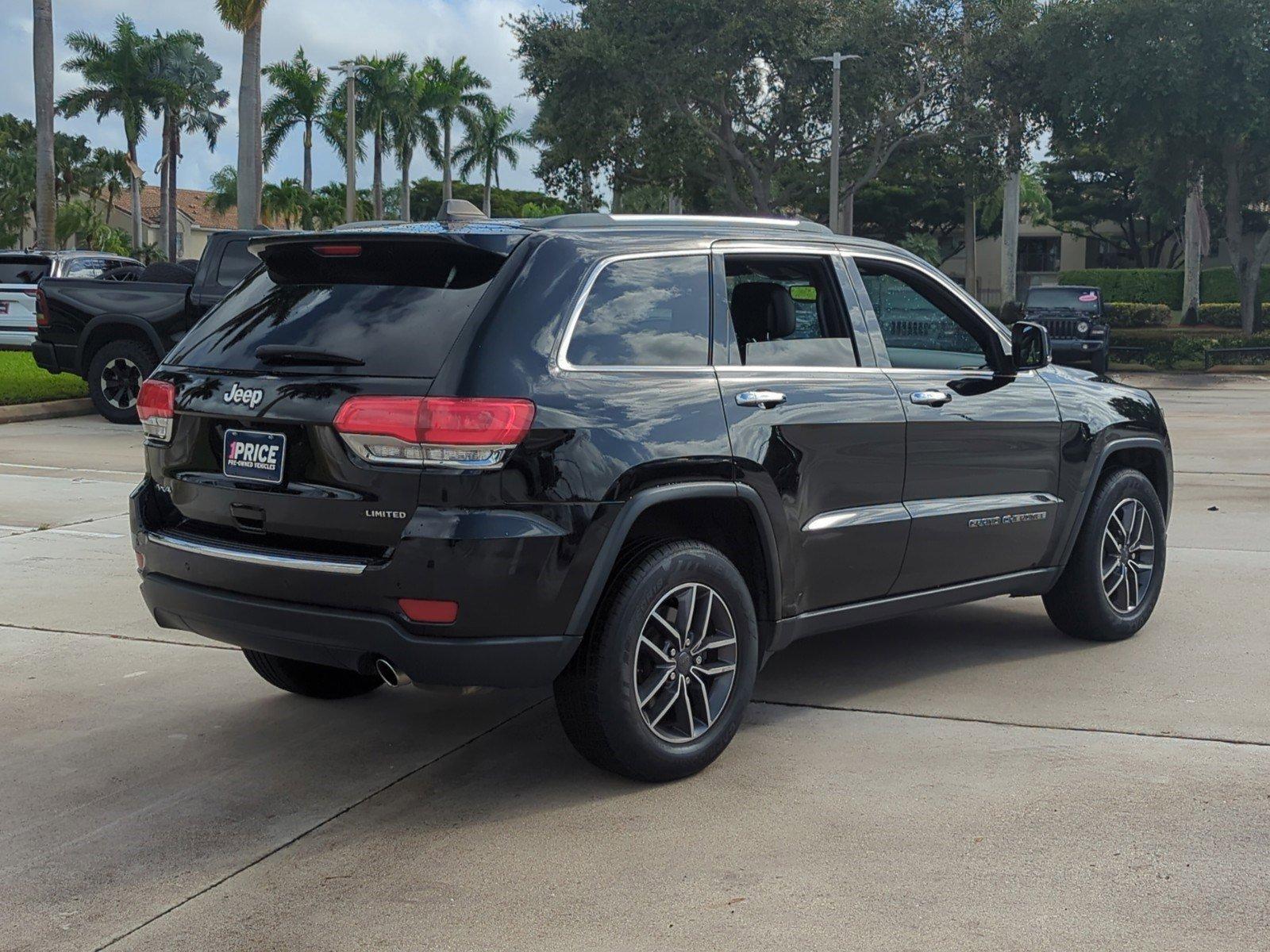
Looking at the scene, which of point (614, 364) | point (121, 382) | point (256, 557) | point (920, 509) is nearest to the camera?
point (256, 557)

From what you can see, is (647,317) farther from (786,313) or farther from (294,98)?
(294,98)

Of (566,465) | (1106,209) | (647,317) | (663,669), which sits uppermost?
(1106,209)

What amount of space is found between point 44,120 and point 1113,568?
1193 inches

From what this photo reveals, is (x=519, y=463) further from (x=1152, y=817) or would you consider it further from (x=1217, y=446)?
(x=1217, y=446)

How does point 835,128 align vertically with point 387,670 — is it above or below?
above

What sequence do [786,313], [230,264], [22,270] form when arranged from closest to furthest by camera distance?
1. [786,313]
2. [230,264]
3. [22,270]

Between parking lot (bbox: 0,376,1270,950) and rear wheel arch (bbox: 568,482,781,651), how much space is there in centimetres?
38

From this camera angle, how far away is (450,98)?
229ft

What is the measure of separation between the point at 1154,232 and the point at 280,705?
241 feet

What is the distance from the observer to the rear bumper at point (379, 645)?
4.41 m

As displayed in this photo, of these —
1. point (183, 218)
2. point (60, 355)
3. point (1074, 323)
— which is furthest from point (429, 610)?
point (183, 218)

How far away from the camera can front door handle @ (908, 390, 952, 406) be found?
5738mm

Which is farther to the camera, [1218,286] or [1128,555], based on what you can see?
[1218,286]

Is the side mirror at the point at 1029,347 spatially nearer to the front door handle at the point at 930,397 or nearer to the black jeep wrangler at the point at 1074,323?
the front door handle at the point at 930,397
